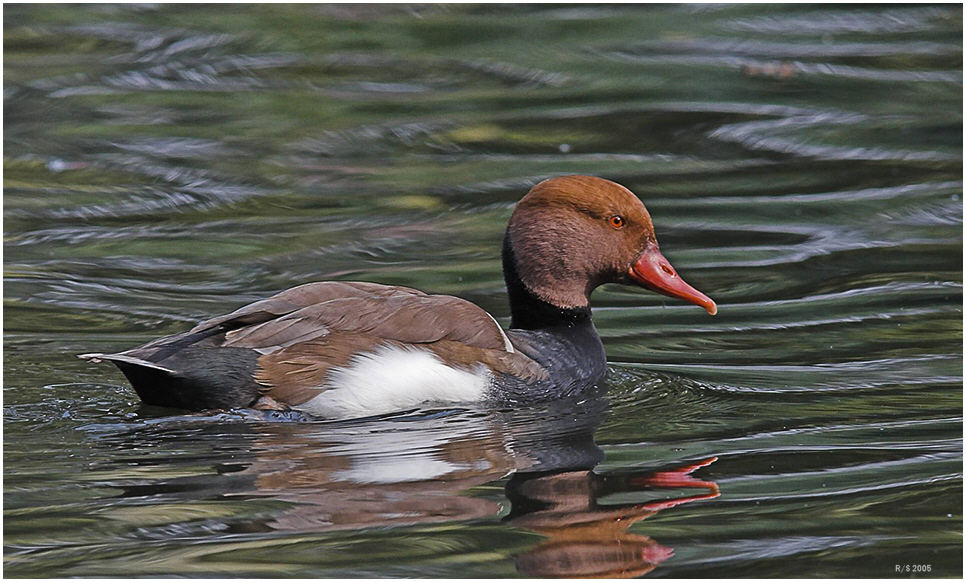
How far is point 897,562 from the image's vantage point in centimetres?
463

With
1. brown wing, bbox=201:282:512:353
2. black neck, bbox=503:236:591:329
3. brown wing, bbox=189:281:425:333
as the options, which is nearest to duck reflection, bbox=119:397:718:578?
brown wing, bbox=201:282:512:353

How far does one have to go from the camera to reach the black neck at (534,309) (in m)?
6.70

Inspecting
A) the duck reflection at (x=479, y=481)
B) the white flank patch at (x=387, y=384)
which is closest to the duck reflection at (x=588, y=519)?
the duck reflection at (x=479, y=481)

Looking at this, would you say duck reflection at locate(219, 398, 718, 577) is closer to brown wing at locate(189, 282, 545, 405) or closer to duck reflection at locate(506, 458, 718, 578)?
duck reflection at locate(506, 458, 718, 578)

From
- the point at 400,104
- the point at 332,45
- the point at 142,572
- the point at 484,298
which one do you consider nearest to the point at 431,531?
the point at 142,572

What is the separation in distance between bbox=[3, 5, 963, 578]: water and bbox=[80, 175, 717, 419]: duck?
0.12 m

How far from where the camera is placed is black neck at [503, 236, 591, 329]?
670cm

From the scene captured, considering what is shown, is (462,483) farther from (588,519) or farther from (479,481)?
(588,519)

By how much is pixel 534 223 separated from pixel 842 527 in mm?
2155

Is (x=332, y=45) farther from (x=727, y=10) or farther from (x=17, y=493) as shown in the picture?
(x=17, y=493)

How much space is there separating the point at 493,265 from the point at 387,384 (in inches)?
98.0

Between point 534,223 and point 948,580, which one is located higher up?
point 534,223

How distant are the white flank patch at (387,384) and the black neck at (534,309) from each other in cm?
75

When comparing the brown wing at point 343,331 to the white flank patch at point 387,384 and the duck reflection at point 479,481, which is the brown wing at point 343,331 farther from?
the duck reflection at point 479,481
